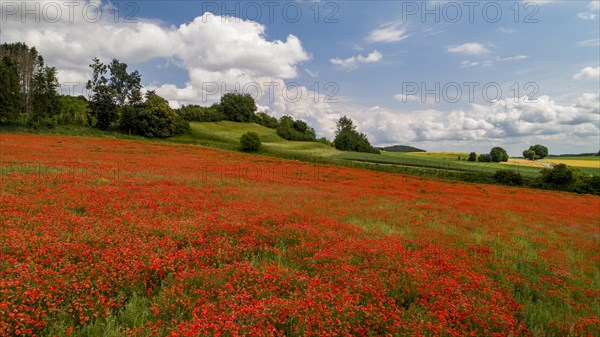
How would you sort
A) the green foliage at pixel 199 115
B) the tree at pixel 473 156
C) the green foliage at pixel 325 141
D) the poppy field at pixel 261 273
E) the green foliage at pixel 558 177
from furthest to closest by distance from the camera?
the green foliage at pixel 325 141 < the green foliage at pixel 199 115 < the tree at pixel 473 156 < the green foliage at pixel 558 177 < the poppy field at pixel 261 273

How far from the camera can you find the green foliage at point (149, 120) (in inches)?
2879

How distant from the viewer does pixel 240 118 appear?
406ft

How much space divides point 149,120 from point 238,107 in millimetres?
55588

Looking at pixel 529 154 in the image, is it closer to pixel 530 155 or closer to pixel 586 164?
pixel 530 155

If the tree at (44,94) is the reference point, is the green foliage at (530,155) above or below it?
below

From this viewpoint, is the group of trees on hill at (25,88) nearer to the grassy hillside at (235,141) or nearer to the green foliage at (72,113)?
the green foliage at (72,113)

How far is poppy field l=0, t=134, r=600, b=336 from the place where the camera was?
4660 millimetres

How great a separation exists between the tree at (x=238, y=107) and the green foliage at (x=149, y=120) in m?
47.5

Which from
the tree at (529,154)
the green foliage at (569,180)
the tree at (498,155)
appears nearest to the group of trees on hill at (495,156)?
the tree at (498,155)

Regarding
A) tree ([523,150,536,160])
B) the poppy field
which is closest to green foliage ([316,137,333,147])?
tree ([523,150,536,160])

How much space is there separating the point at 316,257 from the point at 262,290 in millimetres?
2429

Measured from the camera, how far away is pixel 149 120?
242ft

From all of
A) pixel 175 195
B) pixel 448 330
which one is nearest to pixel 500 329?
pixel 448 330

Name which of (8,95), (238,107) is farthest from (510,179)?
(238,107)
